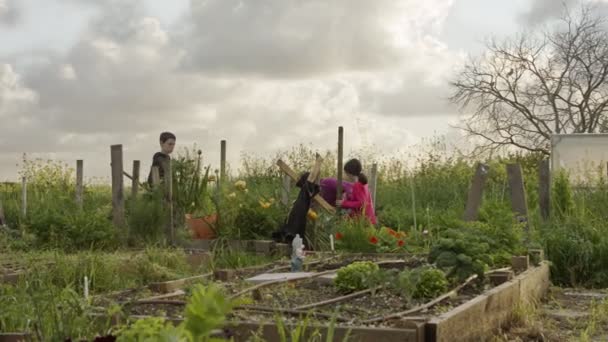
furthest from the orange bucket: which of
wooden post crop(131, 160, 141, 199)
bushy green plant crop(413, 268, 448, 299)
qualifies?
bushy green plant crop(413, 268, 448, 299)

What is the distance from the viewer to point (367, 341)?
13.4 feet

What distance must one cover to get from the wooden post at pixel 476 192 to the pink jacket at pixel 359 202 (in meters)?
1.22

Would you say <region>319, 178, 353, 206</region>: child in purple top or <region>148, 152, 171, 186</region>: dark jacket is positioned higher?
<region>148, 152, 171, 186</region>: dark jacket

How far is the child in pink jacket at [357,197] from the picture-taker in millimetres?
10375

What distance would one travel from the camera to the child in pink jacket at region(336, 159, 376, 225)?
10.4m

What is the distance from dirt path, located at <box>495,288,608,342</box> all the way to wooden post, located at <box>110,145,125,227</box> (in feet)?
17.0

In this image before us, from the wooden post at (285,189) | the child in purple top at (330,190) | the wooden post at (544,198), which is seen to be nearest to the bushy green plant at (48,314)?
the child in purple top at (330,190)

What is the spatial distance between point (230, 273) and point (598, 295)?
132 inches

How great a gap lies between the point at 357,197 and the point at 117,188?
2.88 metres

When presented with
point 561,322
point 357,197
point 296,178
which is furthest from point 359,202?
point 561,322

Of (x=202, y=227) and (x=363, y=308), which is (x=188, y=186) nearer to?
(x=202, y=227)

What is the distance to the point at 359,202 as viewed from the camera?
34.1 ft

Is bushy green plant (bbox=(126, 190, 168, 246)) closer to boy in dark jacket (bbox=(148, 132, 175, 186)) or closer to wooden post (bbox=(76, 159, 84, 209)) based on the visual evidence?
boy in dark jacket (bbox=(148, 132, 175, 186))

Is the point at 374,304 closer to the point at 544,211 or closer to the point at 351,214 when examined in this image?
the point at 351,214
